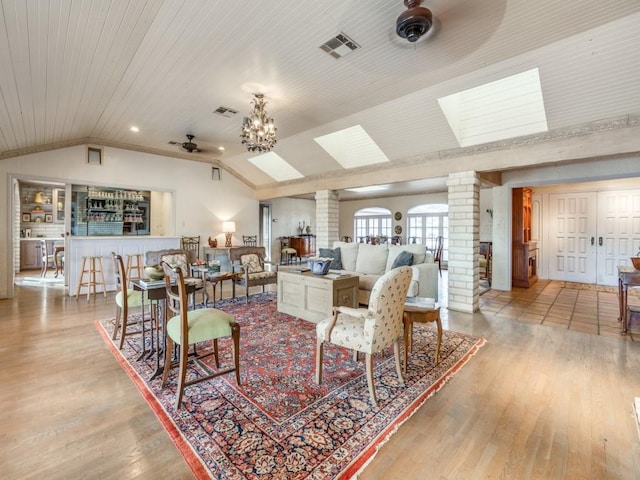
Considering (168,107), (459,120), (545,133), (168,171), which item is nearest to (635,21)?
(545,133)

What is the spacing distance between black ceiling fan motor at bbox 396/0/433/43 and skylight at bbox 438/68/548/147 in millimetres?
1964

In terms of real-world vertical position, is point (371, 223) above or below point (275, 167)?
below

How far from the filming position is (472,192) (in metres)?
4.71

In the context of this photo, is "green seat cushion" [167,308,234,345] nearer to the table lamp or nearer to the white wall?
the white wall

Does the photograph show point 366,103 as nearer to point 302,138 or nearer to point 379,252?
point 302,138

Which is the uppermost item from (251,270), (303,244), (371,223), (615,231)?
(371,223)

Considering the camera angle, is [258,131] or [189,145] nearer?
[258,131]

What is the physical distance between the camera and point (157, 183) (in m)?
7.25

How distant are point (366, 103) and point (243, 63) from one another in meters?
1.89

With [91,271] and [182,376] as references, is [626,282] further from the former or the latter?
[91,271]

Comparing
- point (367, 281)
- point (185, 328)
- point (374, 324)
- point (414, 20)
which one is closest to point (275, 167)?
point (367, 281)

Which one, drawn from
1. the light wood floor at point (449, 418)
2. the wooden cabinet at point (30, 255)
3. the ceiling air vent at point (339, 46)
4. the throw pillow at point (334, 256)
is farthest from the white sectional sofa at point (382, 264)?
the wooden cabinet at point (30, 255)

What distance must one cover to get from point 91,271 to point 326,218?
4.89 meters

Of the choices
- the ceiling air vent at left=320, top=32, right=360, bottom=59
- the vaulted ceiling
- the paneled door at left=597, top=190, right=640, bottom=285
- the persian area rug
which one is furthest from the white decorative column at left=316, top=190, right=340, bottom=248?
the paneled door at left=597, top=190, right=640, bottom=285
